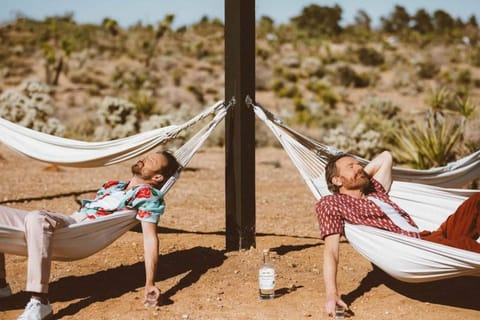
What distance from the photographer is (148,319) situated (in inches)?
122

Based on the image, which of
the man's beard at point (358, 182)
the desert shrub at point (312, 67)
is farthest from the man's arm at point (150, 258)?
the desert shrub at point (312, 67)

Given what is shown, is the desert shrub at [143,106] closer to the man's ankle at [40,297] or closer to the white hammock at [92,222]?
the white hammock at [92,222]

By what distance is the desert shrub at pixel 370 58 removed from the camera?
24.1m

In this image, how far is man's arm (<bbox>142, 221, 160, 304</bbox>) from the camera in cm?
320

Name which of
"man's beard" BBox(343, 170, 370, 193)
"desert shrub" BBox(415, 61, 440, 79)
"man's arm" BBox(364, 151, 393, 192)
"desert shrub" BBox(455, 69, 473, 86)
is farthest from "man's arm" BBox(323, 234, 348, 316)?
"desert shrub" BBox(415, 61, 440, 79)

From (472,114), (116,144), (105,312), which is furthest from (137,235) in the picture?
(472,114)

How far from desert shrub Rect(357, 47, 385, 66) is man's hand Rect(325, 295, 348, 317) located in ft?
71.8

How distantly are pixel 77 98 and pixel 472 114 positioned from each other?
11.5 m

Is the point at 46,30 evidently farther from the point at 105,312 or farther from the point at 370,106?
the point at 105,312

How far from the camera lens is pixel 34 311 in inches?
115

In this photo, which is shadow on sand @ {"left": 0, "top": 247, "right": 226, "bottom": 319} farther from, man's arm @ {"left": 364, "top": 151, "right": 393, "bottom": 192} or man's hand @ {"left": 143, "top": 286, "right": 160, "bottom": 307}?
man's arm @ {"left": 364, "top": 151, "right": 393, "bottom": 192}

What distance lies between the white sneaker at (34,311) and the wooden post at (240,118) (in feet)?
4.42

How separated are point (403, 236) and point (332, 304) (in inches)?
18.8

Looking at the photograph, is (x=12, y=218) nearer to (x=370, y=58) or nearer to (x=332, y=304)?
(x=332, y=304)
